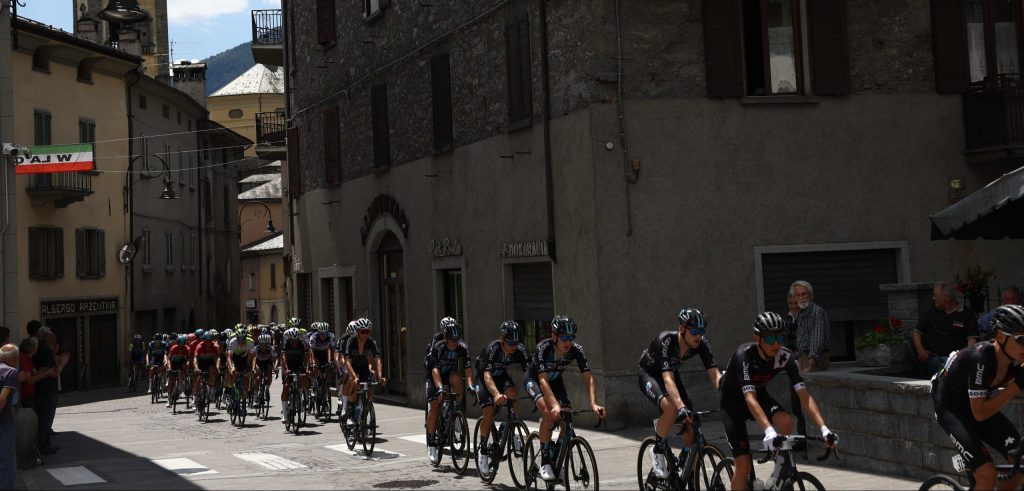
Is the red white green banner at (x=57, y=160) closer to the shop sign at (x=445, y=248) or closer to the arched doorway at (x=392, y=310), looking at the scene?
the shop sign at (x=445, y=248)

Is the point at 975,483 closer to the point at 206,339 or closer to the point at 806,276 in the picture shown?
the point at 806,276

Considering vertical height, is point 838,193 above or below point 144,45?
below

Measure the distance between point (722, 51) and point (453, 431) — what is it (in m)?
6.94

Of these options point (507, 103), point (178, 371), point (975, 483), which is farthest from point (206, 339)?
point (975, 483)

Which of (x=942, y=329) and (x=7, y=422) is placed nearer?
(x=942, y=329)

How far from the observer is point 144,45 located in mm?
71750

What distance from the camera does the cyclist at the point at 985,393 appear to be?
25.9ft

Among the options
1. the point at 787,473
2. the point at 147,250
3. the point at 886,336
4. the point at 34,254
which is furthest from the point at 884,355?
the point at 147,250

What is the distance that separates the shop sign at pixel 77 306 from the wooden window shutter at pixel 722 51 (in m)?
26.4

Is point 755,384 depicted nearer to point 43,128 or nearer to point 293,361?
point 293,361

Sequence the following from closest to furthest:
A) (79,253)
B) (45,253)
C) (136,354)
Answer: (45,253)
(136,354)
(79,253)

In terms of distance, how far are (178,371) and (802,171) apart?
17300mm

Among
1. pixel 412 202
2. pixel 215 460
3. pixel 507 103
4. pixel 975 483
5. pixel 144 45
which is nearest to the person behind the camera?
pixel 975 483

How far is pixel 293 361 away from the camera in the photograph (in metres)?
21.5
